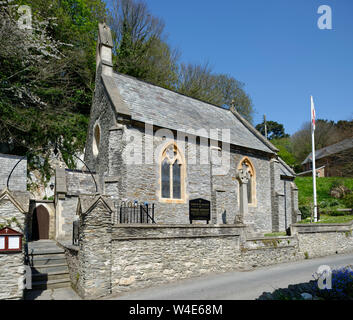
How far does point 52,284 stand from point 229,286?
5.60 meters

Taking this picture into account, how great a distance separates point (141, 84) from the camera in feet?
68.8

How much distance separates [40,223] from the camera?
17641 mm

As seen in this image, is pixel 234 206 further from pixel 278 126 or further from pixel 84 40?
pixel 278 126

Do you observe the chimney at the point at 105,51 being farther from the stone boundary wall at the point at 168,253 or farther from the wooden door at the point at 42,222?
the stone boundary wall at the point at 168,253

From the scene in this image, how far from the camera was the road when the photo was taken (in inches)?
339

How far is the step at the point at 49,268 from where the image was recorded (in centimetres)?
1005

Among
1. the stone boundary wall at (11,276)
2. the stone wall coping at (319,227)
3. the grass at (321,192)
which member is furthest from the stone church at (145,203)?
the grass at (321,192)

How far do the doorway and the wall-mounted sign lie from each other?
33.7ft

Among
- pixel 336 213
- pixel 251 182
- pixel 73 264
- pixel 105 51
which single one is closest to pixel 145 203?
pixel 73 264

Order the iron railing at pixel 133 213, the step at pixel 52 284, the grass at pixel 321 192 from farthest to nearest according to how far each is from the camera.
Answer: the grass at pixel 321 192
the iron railing at pixel 133 213
the step at pixel 52 284

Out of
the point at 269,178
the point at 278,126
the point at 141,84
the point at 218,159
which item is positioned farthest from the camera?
the point at 278,126

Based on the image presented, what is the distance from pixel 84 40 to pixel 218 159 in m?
19.8

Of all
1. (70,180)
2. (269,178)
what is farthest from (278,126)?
(70,180)

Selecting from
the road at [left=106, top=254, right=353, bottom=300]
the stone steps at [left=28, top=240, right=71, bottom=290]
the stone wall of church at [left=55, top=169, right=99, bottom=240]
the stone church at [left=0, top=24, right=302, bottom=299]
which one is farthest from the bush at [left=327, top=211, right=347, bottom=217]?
the stone steps at [left=28, top=240, right=71, bottom=290]
